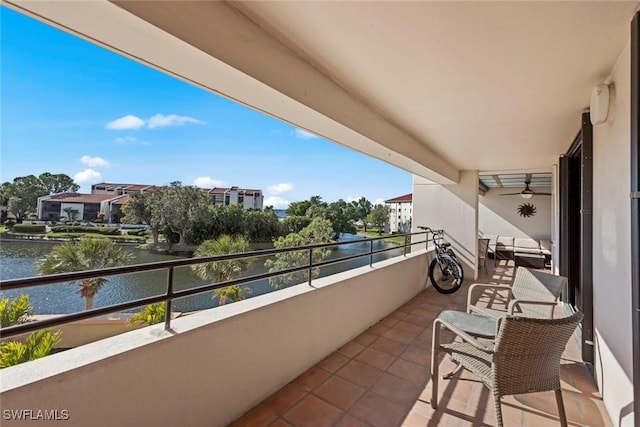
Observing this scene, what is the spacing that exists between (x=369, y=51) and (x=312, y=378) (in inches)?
85.6

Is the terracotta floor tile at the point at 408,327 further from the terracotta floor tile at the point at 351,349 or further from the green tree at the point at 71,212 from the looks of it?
the green tree at the point at 71,212

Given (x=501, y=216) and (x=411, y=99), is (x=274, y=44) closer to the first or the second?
(x=411, y=99)

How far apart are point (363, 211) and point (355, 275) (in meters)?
26.1

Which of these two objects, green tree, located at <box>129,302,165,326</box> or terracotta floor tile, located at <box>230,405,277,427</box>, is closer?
terracotta floor tile, located at <box>230,405,277,427</box>

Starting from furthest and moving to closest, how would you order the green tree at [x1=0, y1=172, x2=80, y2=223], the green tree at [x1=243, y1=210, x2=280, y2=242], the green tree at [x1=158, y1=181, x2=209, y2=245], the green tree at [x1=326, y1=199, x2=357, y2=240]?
the green tree at [x1=326, y1=199, x2=357, y2=240] → the green tree at [x1=243, y1=210, x2=280, y2=242] → the green tree at [x1=158, y1=181, x2=209, y2=245] → the green tree at [x1=0, y1=172, x2=80, y2=223]

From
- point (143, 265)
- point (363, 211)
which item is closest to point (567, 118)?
point (143, 265)

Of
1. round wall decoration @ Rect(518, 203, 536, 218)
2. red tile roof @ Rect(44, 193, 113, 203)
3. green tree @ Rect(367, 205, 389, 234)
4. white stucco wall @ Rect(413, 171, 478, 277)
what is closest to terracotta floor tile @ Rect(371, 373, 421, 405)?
white stucco wall @ Rect(413, 171, 478, 277)

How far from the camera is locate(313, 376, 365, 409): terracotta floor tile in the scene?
1.74 m

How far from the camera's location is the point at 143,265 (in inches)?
48.4

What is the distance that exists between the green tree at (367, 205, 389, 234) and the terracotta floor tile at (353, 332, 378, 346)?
20.3 meters

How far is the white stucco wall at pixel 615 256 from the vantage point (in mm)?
1384

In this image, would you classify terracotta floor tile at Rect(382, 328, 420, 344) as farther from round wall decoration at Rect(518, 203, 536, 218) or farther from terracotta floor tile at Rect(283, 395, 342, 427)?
round wall decoration at Rect(518, 203, 536, 218)

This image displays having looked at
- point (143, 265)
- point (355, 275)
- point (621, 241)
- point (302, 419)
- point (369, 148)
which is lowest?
point (302, 419)

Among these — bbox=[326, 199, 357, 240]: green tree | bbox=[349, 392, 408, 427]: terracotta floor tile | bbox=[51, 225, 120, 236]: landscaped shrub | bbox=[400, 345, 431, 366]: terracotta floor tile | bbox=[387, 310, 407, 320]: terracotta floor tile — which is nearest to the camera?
bbox=[349, 392, 408, 427]: terracotta floor tile
